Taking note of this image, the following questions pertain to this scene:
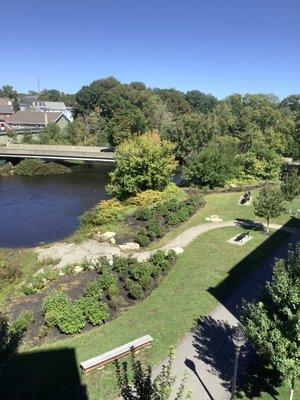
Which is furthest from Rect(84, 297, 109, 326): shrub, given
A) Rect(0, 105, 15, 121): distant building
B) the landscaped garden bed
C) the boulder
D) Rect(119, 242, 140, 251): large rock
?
Rect(0, 105, 15, 121): distant building

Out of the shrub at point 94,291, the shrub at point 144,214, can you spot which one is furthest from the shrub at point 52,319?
the shrub at point 144,214

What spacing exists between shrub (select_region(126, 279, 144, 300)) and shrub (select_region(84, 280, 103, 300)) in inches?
49.0

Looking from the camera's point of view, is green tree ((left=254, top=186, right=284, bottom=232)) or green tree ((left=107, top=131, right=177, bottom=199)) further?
green tree ((left=107, top=131, right=177, bottom=199))

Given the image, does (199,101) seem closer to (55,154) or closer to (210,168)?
(55,154)

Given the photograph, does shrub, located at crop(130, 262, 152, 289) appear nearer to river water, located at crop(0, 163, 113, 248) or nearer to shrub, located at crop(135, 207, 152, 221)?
shrub, located at crop(135, 207, 152, 221)

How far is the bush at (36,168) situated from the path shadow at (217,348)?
1887 inches

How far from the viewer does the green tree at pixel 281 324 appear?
9.71m

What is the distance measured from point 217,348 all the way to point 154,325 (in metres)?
2.50

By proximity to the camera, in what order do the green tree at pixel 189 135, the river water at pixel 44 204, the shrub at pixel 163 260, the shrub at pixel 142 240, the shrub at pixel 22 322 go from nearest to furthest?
1. the shrub at pixel 22 322
2. the shrub at pixel 163 260
3. the shrub at pixel 142 240
4. the river water at pixel 44 204
5. the green tree at pixel 189 135

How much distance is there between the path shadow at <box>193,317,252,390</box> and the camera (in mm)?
12711

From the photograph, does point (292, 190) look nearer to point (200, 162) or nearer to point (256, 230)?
point (256, 230)

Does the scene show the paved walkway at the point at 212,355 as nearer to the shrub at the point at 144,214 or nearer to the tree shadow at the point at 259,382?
the tree shadow at the point at 259,382

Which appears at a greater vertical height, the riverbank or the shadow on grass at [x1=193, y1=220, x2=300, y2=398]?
the shadow on grass at [x1=193, y1=220, x2=300, y2=398]

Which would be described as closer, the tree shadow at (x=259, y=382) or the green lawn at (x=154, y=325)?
the tree shadow at (x=259, y=382)
